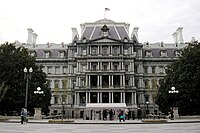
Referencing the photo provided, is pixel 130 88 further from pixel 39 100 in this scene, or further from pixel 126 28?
pixel 39 100

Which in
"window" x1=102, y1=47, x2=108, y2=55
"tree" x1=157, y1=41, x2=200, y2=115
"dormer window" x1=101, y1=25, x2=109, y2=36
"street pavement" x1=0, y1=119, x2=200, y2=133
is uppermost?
"dormer window" x1=101, y1=25, x2=109, y2=36

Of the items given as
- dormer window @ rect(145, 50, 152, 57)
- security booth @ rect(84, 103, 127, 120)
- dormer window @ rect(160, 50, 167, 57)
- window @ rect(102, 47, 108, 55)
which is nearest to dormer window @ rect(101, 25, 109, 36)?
window @ rect(102, 47, 108, 55)

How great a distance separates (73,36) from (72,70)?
11.0 m

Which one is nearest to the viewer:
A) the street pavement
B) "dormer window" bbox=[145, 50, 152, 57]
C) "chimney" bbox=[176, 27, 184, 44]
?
the street pavement

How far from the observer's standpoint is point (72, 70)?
239 ft

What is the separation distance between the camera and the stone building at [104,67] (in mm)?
66000

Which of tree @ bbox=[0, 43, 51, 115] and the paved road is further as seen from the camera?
tree @ bbox=[0, 43, 51, 115]

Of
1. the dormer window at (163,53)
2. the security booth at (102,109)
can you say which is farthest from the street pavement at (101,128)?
the dormer window at (163,53)

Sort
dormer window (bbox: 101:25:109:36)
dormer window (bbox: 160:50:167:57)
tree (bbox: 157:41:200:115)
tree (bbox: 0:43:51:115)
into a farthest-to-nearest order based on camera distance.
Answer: dormer window (bbox: 160:50:167:57) → dormer window (bbox: 101:25:109:36) → tree (bbox: 0:43:51:115) → tree (bbox: 157:41:200:115)

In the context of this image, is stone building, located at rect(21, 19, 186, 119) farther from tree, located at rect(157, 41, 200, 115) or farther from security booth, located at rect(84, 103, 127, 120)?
security booth, located at rect(84, 103, 127, 120)

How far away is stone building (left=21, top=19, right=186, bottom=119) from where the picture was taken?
217ft

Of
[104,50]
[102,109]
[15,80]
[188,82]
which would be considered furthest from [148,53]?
[15,80]

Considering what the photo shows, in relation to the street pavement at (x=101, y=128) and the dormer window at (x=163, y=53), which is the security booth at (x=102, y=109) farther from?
the dormer window at (x=163, y=53)

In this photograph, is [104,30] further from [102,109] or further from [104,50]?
[102,109]
